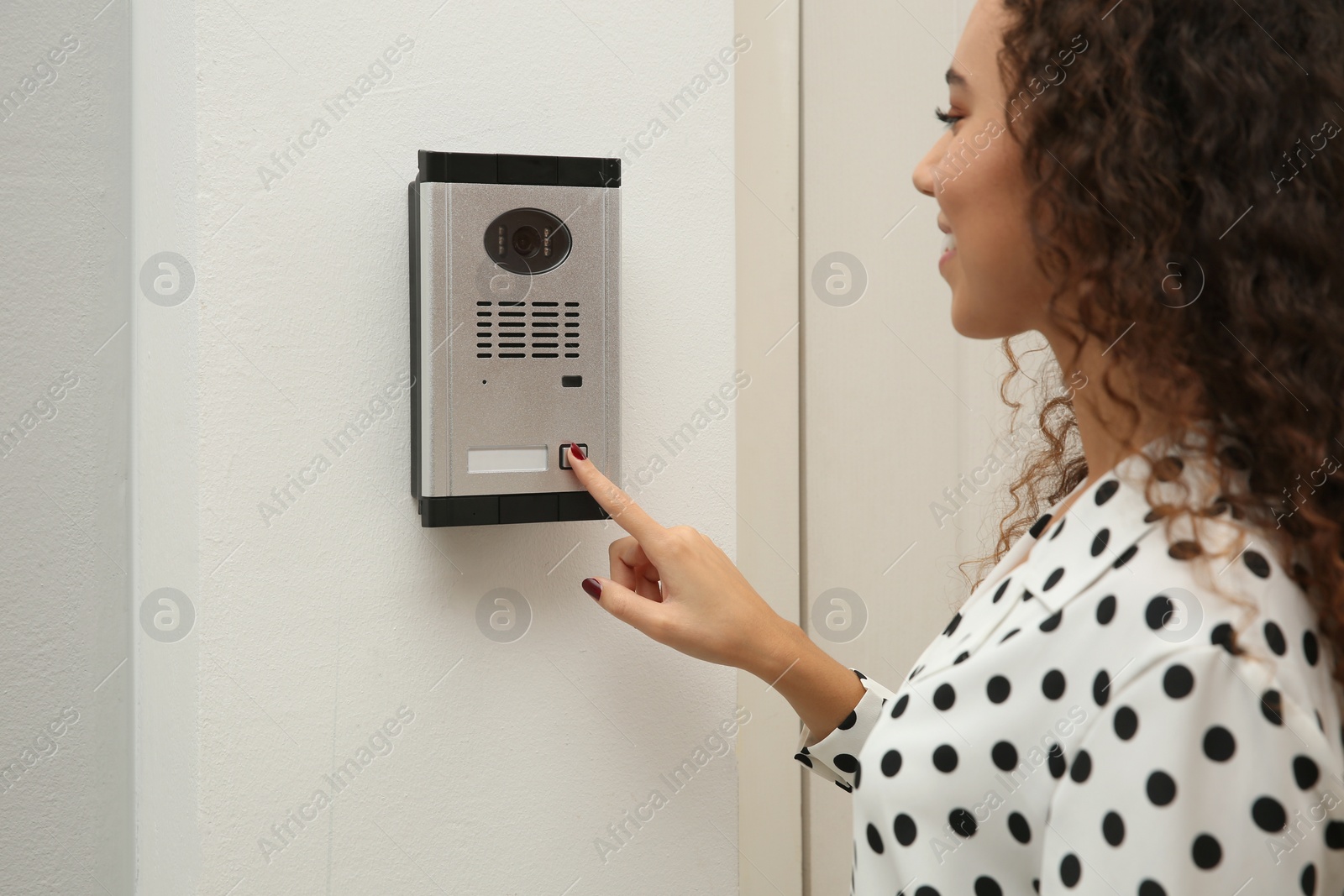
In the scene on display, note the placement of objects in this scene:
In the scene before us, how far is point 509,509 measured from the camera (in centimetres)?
84

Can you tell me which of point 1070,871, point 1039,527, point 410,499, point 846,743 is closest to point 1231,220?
point 1039,527

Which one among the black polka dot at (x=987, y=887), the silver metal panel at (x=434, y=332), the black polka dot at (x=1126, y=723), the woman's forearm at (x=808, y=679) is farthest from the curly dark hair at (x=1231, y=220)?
the silver metal panel at (x=434, y=332)

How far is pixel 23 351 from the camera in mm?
952

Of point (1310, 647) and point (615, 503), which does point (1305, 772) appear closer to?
point (1310, 647)

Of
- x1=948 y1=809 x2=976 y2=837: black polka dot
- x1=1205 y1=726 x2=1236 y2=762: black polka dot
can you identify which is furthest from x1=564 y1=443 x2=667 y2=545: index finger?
x1=1205 y1=726 x2=1236 y2=762: black polka dot

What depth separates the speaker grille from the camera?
83 cm

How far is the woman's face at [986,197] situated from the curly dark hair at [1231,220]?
45 mm

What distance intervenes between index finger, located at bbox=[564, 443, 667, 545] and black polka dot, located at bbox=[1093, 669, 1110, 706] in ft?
1.20

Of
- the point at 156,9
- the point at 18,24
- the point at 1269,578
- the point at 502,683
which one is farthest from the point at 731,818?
the point at 18,24

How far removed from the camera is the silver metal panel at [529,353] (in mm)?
818

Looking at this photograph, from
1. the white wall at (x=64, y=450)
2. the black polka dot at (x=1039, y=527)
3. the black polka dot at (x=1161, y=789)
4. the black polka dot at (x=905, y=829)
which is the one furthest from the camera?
the white wall at (x=64, y=450)

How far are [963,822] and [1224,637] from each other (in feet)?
0.59

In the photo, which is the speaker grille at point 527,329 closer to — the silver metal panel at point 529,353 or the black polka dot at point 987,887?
the silver metal panel at point 529,353

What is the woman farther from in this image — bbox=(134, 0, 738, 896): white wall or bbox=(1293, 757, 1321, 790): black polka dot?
bbox=(134, 0, 738, 896): white wall
